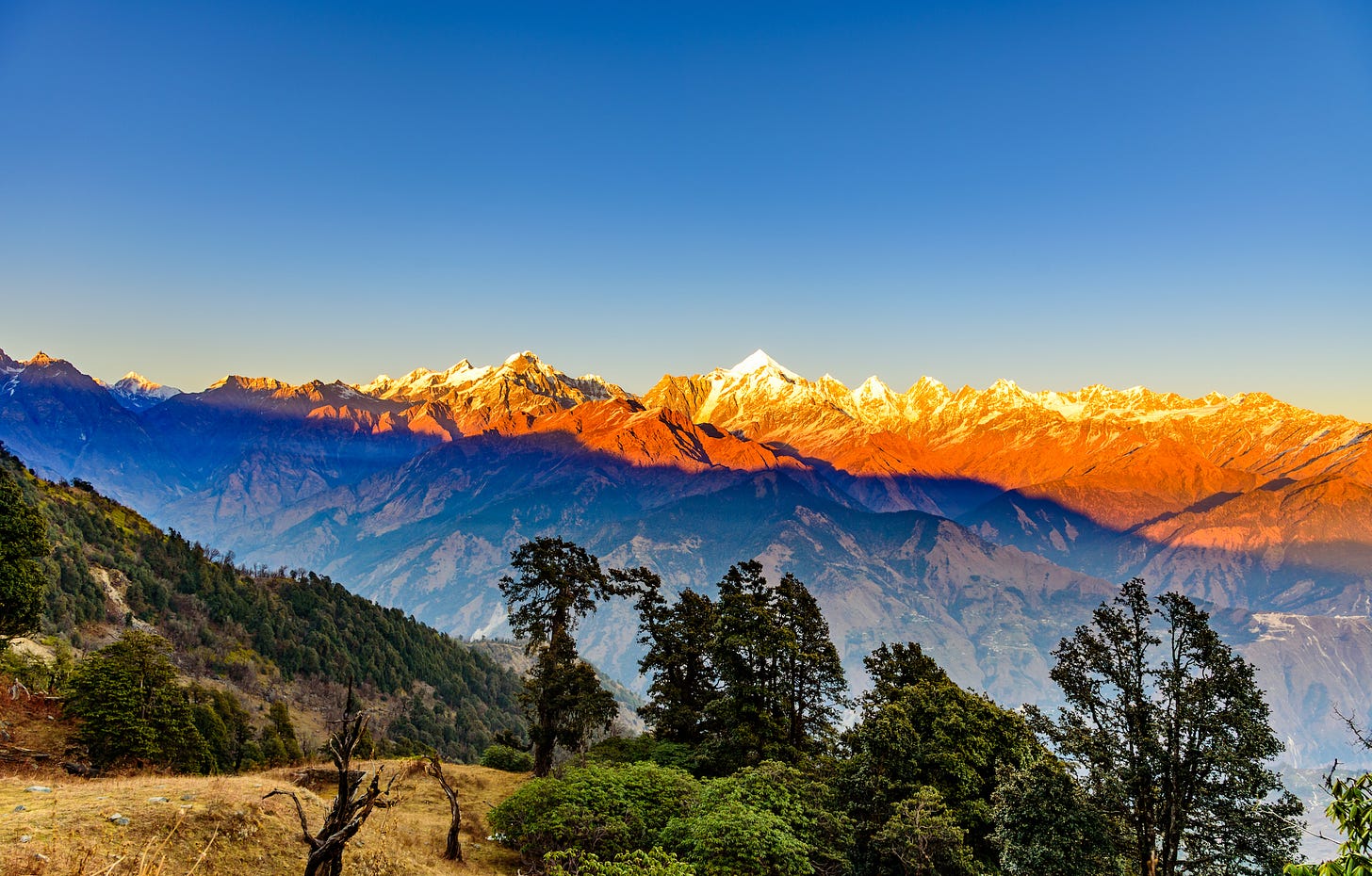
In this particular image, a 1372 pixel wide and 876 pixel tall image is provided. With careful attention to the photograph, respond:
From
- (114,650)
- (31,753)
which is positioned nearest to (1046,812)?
(31,753)

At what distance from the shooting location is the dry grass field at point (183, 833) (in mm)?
20234

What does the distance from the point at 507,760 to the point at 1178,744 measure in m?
53.8

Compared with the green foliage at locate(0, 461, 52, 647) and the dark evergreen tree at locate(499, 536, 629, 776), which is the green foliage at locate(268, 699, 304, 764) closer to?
the green foliage at locate(0, 461, 52, 647)

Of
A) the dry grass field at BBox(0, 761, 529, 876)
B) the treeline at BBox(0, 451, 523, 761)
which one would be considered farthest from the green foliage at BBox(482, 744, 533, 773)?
the treeline at BBox(0, 451, 523, 761)

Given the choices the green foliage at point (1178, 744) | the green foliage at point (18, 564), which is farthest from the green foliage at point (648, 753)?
the green foliage at point (18, 564)

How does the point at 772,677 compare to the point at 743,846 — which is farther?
the point at 772,677

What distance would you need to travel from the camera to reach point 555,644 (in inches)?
2004

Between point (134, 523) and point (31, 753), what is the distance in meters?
155

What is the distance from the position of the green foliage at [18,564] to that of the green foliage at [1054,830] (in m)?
52.9

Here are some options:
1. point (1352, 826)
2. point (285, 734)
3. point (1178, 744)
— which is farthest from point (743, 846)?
point (285, 734)

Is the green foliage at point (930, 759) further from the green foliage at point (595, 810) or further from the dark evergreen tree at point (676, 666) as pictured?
the dark evergreen tree at point (676, 666)

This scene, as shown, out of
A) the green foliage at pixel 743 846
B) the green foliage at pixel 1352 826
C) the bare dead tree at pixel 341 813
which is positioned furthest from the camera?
the green foliage at pixel 743 846

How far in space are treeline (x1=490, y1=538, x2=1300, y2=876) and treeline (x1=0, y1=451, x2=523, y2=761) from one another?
62120mm

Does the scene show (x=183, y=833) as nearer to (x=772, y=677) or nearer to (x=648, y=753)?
(x=648, y=753)
